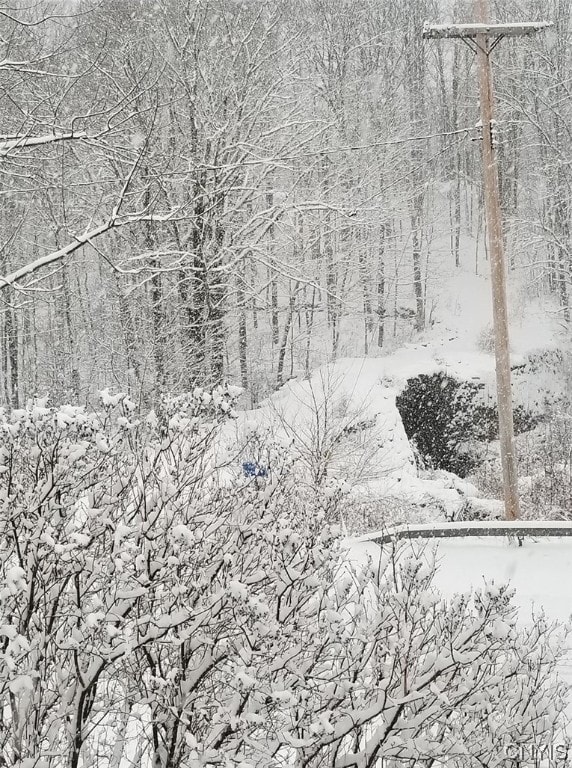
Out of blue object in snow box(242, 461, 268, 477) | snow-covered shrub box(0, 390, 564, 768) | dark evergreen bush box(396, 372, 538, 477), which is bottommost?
dark evergreen bush box(396, 372, 538, 477)

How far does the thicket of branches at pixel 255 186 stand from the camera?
17.4 m

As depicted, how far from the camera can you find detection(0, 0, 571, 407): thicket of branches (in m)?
17.4

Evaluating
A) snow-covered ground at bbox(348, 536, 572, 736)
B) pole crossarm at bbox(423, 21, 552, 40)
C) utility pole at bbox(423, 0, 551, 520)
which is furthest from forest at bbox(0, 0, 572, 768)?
pole crossarm at bbox(423, 21, 552, 40)

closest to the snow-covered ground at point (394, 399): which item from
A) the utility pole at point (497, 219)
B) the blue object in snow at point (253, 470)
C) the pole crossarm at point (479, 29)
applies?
the blue object in snow at point (253, 470)

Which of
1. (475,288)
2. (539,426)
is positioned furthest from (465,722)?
(475,288)

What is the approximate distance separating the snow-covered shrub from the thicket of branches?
262cm

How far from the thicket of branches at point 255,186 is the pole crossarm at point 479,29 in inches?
108

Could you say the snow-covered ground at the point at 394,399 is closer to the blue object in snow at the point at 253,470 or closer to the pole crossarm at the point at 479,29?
the blue object in snow at the point at 253,470

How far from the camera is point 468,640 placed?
3691 millimetres

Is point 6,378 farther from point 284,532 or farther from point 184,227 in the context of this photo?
point 284,532

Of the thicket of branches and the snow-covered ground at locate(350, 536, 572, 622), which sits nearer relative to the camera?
the snow-covered ground at locate(350, 536, 572, 622)

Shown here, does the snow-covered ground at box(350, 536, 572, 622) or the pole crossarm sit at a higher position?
the pole crossarm

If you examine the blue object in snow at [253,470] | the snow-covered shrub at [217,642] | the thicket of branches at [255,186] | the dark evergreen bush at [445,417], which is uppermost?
the thicket of branches at [255,186]

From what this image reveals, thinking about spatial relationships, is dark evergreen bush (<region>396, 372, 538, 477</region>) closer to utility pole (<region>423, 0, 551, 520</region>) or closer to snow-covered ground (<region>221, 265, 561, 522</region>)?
snow-covered ground (<region>221, 265, 561, 522</region>)
